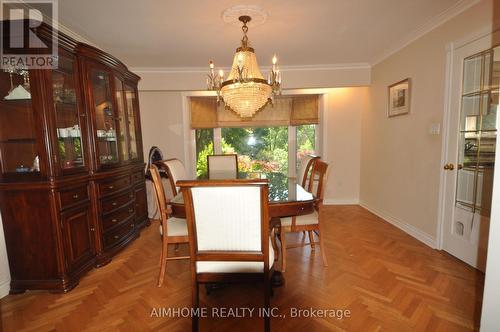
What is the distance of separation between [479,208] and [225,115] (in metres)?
3.45

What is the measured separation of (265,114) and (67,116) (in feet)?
9.41

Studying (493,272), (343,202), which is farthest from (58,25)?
(343,202)

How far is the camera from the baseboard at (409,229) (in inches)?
101

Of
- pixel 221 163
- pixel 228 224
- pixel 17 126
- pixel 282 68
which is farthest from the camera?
pixel 282 68

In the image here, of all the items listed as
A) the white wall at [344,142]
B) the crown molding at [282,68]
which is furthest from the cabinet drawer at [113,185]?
the white wall at [344,142]

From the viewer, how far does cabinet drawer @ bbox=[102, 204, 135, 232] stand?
7.72 ft

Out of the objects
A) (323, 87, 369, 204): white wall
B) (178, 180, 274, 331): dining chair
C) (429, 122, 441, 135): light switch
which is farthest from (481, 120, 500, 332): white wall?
(323, 87, 369, 204): white wall

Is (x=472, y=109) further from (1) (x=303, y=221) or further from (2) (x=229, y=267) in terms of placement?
(2) (x=229, y=267)

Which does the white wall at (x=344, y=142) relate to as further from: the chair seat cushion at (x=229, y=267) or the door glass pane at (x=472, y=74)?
the chair seat cushion at (x=229, y=267)

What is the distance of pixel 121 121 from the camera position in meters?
2.75

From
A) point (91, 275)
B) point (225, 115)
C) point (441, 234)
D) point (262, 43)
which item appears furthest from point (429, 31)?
point (91, 275)

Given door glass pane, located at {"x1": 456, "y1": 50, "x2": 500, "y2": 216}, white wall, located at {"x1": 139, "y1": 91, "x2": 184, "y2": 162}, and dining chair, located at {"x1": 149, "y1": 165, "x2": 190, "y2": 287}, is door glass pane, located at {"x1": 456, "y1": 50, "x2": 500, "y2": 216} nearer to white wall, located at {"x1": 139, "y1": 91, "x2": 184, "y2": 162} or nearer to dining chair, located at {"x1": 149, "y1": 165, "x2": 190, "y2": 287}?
dining chair, located at {"x1": 149, "y1": 165, "x2": 190, "y2": 287}

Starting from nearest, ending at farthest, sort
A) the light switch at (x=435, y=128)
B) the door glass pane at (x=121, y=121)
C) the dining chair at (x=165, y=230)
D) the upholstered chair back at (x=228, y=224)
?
the upholstered chair back at (x=228, y=224) < the dining chair at (x=165, y=230) < the light switch at (x=435, y=128) < the door glass pane at (x=121, y=121)

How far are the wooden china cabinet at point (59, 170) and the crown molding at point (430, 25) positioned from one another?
131 inches
